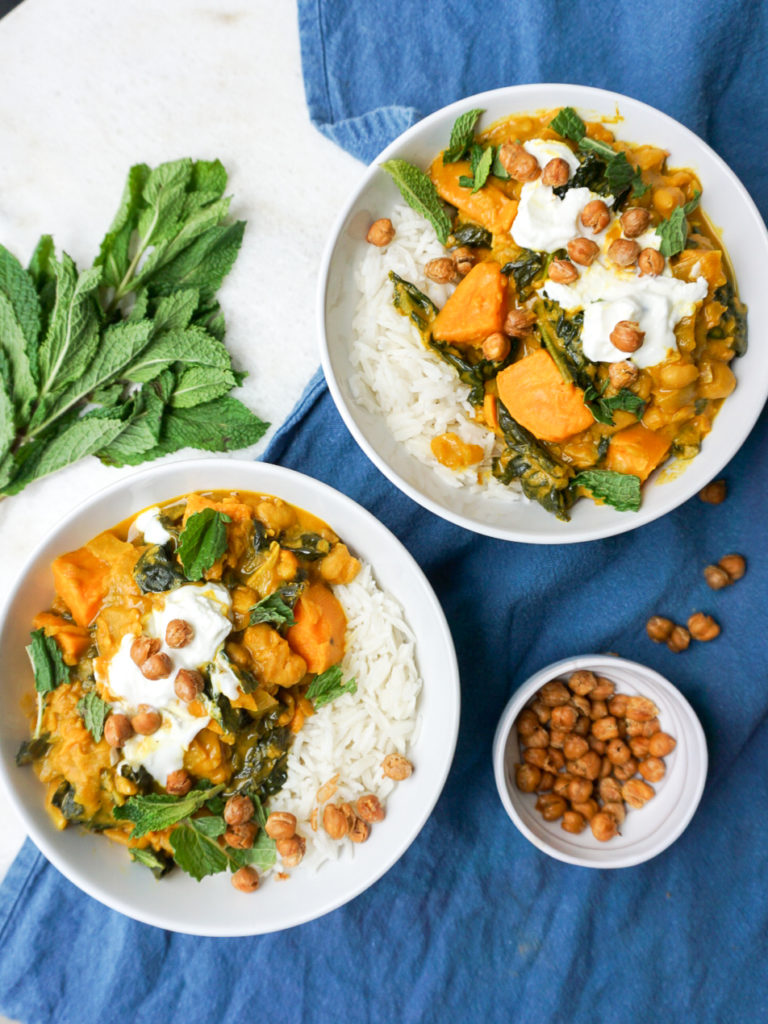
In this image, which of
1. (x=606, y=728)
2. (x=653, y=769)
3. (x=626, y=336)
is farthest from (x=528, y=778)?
(x=626, y=336)

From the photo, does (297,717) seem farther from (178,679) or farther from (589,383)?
(589,383)

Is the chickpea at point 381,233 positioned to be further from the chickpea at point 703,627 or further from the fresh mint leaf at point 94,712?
the chickpea at point 703,627

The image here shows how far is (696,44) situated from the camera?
3.03 m

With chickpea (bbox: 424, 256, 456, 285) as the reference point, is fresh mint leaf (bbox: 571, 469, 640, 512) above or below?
below

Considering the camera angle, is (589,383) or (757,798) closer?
(589,383)

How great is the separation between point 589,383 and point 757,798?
1.95 metres

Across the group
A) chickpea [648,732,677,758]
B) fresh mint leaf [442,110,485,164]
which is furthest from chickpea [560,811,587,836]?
fresh mint leaf [442,110,485,164]

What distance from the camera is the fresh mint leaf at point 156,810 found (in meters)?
2.68

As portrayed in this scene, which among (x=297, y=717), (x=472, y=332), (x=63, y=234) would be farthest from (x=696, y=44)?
(x=297, y=717)

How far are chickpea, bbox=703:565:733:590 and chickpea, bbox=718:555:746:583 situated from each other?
0.05ft

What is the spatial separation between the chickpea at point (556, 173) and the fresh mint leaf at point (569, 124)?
118 millimetres

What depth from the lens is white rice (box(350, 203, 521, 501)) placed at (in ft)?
9.39

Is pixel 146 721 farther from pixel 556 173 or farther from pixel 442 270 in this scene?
pixel 556 173

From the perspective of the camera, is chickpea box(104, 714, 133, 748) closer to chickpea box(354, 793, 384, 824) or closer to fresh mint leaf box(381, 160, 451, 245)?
chickpea box(354, 793, 384, 824)
